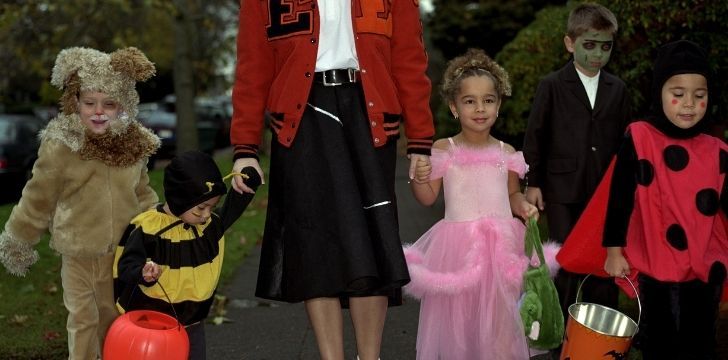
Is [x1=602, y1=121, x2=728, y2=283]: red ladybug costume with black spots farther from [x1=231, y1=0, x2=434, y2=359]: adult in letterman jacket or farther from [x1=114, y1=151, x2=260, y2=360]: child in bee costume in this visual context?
[x1=114, y1=151, x2=260, y2=360]: child in bee costume

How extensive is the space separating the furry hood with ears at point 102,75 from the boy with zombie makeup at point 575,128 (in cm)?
214

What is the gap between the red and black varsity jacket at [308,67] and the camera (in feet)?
12.7

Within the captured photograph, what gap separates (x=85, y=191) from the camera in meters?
4.39

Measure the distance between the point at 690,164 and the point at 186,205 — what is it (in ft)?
7.21

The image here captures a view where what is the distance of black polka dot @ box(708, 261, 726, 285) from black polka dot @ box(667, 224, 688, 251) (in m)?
0.16

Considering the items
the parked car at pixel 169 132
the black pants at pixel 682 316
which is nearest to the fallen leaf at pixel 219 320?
the black pants at pixel 682 316

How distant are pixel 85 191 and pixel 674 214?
2.70m

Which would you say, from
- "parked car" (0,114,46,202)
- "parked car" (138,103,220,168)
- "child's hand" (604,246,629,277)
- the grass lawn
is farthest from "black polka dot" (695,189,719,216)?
"parked car" (138,103,220,168)

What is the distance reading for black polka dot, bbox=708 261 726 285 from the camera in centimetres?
406

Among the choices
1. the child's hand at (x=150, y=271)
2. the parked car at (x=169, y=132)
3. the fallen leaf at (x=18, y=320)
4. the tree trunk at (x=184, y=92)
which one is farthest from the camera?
the parked car at (x=169, y=132)

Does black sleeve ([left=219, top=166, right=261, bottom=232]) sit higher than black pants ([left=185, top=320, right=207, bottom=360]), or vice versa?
black sleeve ([left=219, top=166, right=261, bottom=232])

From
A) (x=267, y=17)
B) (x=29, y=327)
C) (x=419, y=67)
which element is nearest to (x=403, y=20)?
(x=419, y=67)

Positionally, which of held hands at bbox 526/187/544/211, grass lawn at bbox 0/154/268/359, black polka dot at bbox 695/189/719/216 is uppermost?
black polka dot at bbox 695/189/719/216

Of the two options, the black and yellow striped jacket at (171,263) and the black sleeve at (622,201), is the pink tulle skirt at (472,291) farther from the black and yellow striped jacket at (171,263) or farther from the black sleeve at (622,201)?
the black and yellow striped jacket at (171,263)
